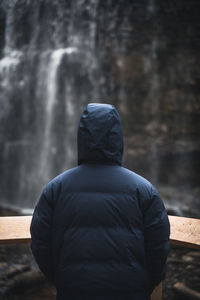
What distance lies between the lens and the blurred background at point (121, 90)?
36.2 ft

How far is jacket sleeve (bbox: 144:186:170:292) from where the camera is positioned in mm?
1559

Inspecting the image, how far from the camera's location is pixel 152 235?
1.57 meters

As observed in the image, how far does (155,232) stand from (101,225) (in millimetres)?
299

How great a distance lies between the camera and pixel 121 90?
11.3 m

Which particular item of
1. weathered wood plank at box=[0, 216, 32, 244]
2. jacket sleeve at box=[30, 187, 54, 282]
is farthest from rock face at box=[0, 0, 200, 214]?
jacket sleeve at box=[30, 187, 54, 282]

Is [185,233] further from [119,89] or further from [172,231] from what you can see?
[119,89]

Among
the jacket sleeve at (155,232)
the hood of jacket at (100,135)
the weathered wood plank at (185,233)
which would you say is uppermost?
the hood of jacket at (100,135)

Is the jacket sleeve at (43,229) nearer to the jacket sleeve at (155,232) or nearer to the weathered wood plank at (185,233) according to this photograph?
the jacket sleeve at (155,232)

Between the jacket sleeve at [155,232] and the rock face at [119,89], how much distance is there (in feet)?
31.2

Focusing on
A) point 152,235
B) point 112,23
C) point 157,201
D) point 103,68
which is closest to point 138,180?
point 157,201

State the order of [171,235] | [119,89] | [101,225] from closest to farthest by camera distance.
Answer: [101,225], [171,235], [119,89]

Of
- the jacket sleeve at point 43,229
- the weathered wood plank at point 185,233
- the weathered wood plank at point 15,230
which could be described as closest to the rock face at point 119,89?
the weathered wood plank at point 15,230

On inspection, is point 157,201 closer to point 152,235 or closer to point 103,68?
point 152,235

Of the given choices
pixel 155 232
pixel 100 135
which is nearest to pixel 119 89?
pixel 100 135
